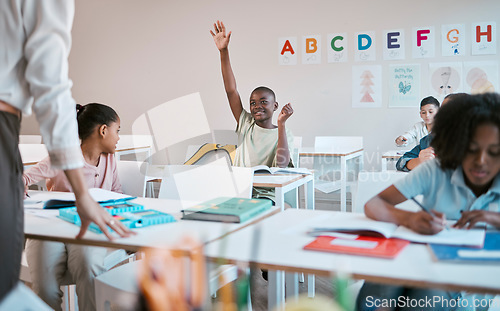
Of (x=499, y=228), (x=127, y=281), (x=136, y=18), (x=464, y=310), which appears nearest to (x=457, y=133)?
(x=499, y=228)

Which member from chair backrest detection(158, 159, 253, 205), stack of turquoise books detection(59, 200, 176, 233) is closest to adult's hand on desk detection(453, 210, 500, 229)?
stack of turquoise books detection(59, 200, 176, 233)

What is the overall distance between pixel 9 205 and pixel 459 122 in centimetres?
116

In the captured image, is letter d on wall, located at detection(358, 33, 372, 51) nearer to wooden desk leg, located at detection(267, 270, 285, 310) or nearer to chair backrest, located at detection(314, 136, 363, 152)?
chair backrest, located at detection(314, 136, 363, 152)

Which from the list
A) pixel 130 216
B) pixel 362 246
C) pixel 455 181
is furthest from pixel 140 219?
pixel 455 181

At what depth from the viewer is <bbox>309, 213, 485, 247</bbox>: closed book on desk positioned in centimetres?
114

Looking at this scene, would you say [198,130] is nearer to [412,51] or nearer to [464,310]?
[412,51]

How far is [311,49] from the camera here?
510cm

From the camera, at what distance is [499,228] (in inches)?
49.1

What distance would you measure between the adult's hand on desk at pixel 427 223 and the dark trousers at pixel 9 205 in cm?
96

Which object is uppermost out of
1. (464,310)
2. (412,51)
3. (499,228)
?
(412,51)

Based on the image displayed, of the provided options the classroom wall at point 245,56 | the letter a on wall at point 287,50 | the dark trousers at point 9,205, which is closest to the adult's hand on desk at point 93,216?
the dark trousers at point 9,205

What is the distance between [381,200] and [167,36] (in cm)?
489

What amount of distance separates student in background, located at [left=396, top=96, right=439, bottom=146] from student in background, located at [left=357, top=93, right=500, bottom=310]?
2820 mm

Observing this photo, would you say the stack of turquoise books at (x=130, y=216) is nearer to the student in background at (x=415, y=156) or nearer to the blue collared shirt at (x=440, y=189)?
the blue collared shirt at (x=440, y=189)
